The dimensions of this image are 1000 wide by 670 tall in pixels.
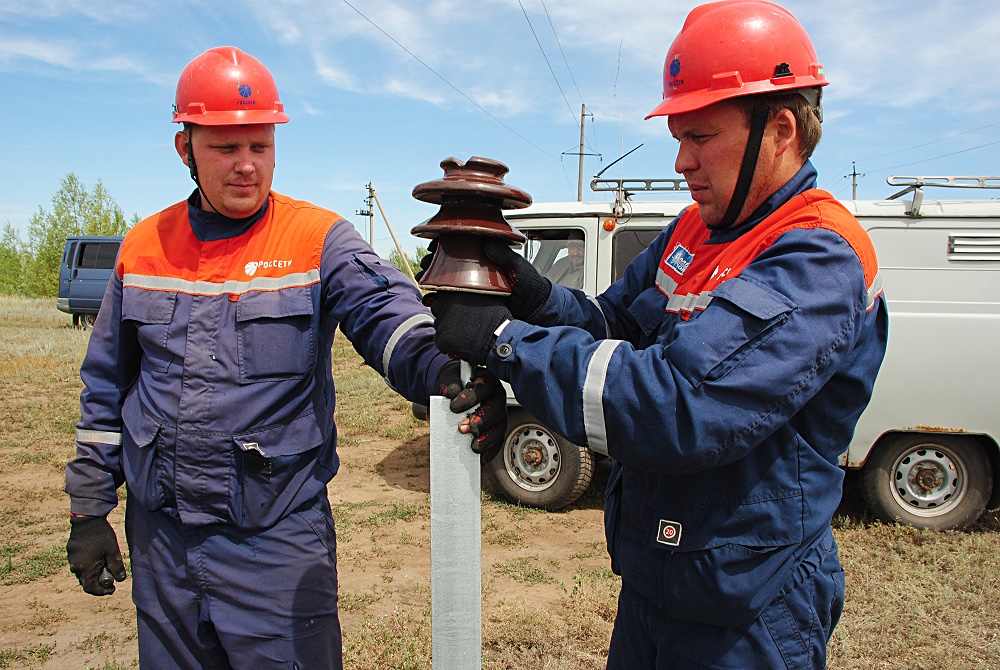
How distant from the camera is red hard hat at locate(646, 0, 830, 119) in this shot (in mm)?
1533

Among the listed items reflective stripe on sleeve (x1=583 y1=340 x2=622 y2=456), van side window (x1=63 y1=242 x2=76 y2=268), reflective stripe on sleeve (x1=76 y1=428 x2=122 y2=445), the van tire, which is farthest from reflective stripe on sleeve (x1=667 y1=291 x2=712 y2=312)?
the van tire

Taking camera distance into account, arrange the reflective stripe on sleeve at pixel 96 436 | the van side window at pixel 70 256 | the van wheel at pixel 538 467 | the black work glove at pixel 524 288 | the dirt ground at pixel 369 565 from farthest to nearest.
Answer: the van side window at pixel 70 256
the van wheel at pixel 538 467
the dirt ground at pixel 369 565
the reflective stripe on sleeve at pixel 96 436
the black work glove at pixel 524 288

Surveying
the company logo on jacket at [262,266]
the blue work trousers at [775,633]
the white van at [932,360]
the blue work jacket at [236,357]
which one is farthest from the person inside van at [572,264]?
the blue work trousers at [775,633]

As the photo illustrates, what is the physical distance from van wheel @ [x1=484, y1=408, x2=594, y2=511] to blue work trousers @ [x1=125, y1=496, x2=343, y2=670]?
3476mm

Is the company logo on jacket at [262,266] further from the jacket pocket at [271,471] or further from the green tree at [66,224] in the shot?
the green tree at [66,224]

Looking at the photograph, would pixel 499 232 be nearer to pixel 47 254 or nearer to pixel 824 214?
pixel 824 214

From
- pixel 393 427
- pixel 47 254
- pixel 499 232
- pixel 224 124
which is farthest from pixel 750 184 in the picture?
pixel 47 254

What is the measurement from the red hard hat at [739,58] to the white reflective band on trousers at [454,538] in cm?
86

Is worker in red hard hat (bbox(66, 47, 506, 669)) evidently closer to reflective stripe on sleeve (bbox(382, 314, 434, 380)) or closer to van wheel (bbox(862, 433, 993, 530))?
reflective stripe on sleeve (bbox(382, 314, 434, 380))

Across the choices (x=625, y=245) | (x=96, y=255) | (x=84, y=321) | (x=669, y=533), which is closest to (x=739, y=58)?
(x=669, y=533)

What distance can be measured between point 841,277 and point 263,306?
1.50m

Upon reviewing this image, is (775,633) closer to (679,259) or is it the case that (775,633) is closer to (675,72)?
(679,259)

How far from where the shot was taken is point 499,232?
1466 mm

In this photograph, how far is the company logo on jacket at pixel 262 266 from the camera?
210 cm
